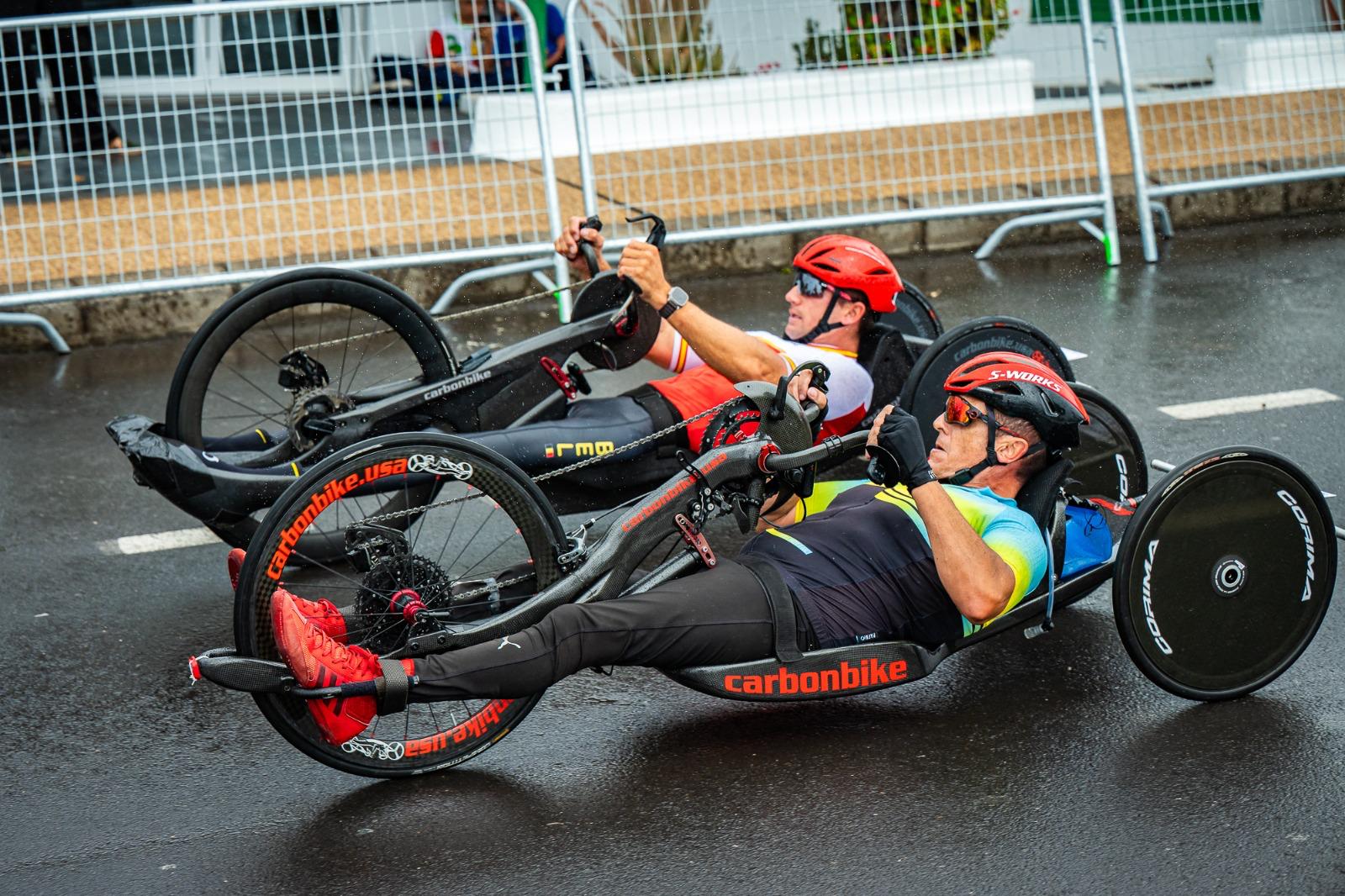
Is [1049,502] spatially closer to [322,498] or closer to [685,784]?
[685,784]

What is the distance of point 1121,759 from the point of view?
4027mm

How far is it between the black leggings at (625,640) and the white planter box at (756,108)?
5.23 metres

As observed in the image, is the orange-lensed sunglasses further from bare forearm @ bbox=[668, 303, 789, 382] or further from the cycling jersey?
bare forearm @ bbox=[668, 303, 789, 382]

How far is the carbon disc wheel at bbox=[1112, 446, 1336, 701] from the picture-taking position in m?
4.05

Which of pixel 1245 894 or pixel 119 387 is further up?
pixel 119 387

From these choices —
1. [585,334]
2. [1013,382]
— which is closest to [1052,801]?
[1013,382]

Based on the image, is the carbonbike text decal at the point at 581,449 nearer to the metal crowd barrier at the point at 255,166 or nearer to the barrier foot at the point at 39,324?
the metal crowd barrier at the point at 255,166

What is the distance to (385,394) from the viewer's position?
5.31m

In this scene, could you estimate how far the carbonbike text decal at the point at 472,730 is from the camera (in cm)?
397

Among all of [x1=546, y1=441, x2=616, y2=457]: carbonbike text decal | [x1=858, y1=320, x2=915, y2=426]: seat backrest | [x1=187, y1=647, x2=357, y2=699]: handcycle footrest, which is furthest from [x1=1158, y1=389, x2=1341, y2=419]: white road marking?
[x1=187, y1=647, x2=357, y2=699]: handcycle footrest

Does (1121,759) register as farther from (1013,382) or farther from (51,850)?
(51,850)

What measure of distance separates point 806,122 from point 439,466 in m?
5.68

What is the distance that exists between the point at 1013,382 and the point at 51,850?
262 cm

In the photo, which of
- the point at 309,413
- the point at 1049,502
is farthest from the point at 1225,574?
the point at 309,413
